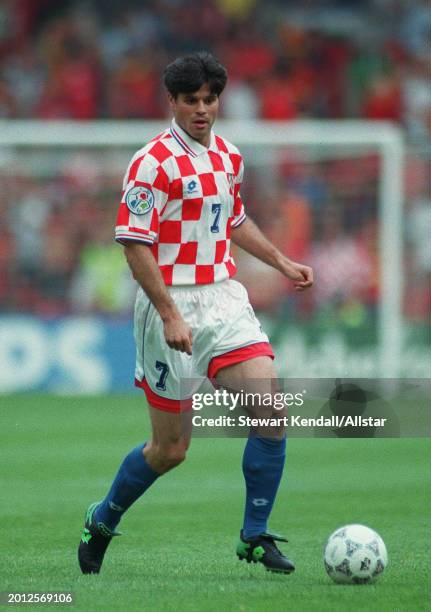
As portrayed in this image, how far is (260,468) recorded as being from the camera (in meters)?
5.30

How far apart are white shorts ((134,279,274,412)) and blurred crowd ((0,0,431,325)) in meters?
7.67

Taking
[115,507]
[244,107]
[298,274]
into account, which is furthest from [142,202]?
[244,107]

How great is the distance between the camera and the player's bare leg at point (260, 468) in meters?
5.25

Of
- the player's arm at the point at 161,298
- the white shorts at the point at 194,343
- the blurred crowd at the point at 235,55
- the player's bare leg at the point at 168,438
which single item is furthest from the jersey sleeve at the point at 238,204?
the blurred crowd at the point at 235,55

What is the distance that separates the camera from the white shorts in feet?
17.3

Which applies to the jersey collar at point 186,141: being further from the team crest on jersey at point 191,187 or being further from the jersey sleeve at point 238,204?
the jersey sleeve at point 238,204

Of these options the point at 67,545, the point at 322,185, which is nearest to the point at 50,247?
the point at 322,185

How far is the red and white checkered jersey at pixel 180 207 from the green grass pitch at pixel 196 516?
4.09 ft

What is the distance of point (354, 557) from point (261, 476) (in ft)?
1.84

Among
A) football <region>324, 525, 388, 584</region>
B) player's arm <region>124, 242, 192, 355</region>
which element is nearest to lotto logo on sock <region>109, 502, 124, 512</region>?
player's arm <region>124, 242, 192, 355</region>

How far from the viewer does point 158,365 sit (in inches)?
208

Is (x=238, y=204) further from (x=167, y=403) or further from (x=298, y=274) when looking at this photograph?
(x=167, y=403)

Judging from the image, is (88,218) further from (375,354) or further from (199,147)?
(199,147)

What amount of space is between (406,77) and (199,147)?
38.1 feet
